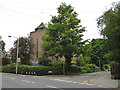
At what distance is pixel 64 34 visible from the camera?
2822cm

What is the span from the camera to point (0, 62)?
42.4 m

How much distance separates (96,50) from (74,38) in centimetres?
3319

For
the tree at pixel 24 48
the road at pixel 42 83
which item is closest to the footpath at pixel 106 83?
the road at pixel 42 83

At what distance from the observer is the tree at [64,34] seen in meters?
28.1

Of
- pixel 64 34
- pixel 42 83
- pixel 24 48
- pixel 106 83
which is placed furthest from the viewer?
pixel 24 48

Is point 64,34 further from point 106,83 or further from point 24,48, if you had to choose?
point 106,83

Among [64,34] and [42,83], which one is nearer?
[42,83]

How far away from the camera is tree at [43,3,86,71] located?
92.3 feet

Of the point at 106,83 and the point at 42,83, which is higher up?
the point at 42,83

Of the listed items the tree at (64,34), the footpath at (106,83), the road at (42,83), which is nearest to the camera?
the road at (42,83)

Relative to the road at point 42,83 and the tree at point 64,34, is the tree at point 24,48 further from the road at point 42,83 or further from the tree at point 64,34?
the road at point 42,83

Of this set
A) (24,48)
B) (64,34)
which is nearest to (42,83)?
A: (64,34)

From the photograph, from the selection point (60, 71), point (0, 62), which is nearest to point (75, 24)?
point (60, 71)

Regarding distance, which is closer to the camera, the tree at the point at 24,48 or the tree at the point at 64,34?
the tree at the point at 64,34
